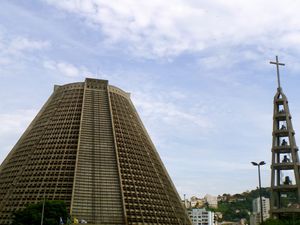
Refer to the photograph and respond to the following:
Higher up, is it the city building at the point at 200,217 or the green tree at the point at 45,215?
the city building at the point at 200,217

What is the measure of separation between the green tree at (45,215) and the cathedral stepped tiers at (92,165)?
7.86m

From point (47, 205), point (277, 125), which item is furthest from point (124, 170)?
point (277, 125)

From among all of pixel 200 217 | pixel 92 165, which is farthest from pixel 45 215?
pixel 200 217

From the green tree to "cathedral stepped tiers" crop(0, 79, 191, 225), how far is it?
786 centimetres

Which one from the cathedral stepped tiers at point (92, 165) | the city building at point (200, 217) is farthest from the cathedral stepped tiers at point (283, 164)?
the city building at point (200, 217)

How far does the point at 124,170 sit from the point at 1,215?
21754mm

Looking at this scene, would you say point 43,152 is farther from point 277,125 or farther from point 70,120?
point 277,125

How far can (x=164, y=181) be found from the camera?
79.1 metres

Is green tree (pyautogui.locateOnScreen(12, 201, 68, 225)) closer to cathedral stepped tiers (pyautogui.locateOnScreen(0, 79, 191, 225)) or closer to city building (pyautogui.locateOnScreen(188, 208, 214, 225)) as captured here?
cathedral stepped tiers (pyautogui.locateOnScreen(0, 79, 191, 225))

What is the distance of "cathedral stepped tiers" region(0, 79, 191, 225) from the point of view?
66375mm

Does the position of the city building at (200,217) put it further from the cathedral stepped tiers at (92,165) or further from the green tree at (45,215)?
the green tree at (45,215)

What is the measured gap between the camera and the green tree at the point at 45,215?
5306cm

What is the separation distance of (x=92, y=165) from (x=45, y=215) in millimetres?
18959

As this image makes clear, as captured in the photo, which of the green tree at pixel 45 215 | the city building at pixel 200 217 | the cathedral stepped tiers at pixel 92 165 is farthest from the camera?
the city building at pixel 200 217
